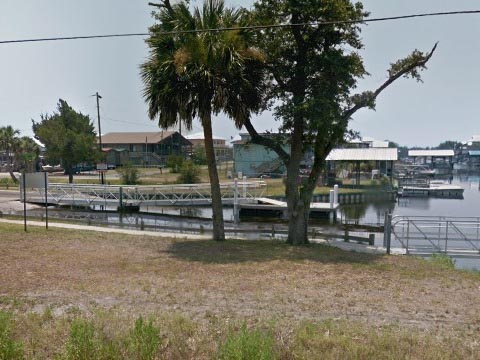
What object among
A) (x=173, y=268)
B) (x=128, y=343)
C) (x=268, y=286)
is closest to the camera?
(x=128, y=343)

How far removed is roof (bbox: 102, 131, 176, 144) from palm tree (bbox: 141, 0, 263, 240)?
5968cm

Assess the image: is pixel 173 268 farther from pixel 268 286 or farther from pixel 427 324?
pixel 427 324

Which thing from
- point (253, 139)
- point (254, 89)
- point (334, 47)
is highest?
point (334, 47)

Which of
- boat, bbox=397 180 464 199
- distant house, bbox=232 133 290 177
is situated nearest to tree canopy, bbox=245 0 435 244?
boat, bbox=397 180 464 199

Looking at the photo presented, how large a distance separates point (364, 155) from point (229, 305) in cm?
4101

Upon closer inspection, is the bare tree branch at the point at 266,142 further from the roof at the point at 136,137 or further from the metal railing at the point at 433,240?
the roof at the point at 136,137

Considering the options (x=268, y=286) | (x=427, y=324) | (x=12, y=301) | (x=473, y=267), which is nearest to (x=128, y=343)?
(x=12, y=301)

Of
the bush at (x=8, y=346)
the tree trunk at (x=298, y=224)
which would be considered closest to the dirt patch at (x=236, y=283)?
the bush at (x=8, y=346)

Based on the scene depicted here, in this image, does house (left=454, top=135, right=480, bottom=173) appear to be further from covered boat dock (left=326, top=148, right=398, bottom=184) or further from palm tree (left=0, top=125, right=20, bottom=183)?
palm tree (left=0, top=125, right=20, bottom=183)

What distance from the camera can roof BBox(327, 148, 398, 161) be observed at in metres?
44.2

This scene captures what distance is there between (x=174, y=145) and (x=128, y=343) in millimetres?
73946

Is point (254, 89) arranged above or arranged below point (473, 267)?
above

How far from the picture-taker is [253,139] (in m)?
14.0

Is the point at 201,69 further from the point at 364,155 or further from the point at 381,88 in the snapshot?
the point at 364,155
